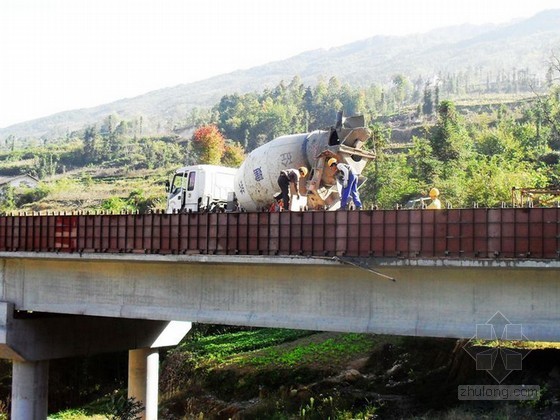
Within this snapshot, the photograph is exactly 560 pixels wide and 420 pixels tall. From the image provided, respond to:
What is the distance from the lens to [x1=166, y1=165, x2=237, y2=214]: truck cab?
84.3 feet

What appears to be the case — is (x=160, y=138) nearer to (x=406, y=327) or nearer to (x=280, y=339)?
(x=280, y=339)

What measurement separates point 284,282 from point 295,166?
5.81 meters

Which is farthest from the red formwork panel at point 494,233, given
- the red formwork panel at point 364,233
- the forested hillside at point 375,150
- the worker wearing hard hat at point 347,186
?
the forested hillside at point 375,150

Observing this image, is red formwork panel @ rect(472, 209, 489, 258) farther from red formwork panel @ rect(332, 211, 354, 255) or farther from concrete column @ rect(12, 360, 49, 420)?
concrete column @ rect(12, 360, 49, 420)

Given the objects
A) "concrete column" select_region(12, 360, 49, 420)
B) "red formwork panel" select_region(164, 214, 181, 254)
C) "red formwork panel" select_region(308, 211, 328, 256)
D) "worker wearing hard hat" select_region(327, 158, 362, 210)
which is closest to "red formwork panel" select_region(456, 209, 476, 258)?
"red formwork panel" select_region(308, 211, 328, 256)

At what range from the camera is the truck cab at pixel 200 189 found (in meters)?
25.7

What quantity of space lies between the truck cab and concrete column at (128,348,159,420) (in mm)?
5220

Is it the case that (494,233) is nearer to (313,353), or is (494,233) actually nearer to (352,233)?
(352,233)

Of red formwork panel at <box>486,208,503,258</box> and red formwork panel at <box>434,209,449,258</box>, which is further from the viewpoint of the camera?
red formwork panel at <box>434,209,449,258</box>

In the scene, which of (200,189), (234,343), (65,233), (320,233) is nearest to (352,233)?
(320,233)

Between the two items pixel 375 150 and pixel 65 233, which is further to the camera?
pixel 375 150

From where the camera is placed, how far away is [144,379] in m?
24.1

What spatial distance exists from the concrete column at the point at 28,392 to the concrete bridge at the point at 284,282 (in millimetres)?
30

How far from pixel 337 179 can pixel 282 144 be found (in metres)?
3.02
